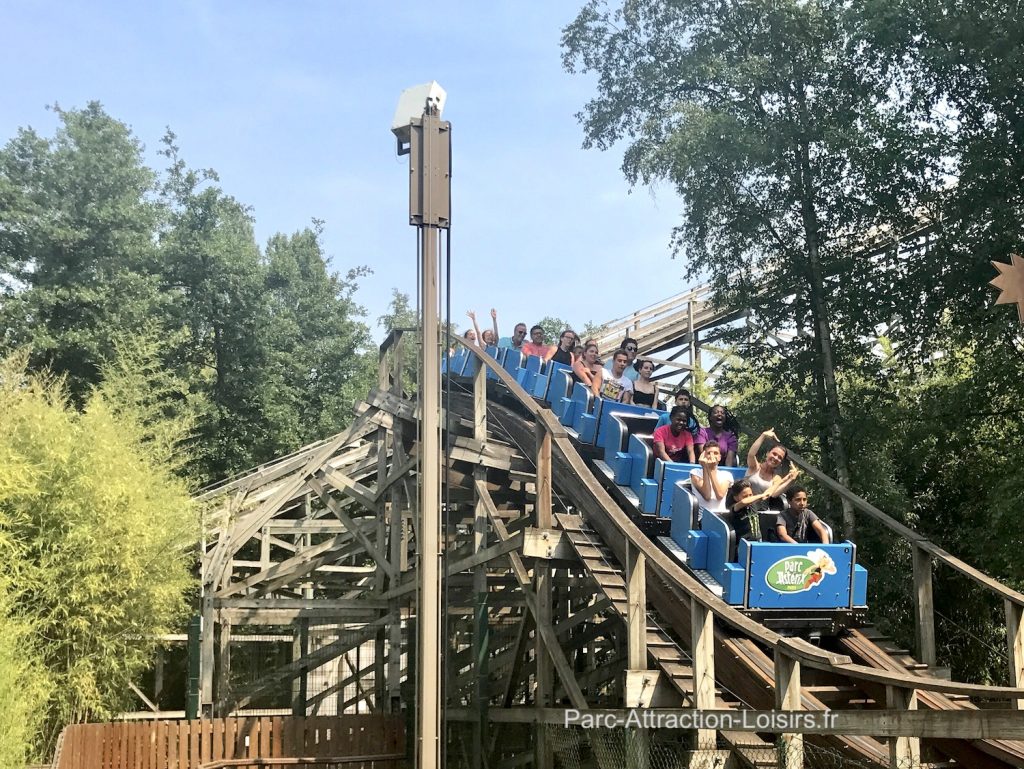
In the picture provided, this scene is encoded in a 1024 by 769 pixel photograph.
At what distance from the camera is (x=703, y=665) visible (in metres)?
7.32

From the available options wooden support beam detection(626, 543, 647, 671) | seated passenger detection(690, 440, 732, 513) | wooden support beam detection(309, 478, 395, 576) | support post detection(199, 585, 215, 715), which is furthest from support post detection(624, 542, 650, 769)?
support post detection(199, 585, 215, 715)

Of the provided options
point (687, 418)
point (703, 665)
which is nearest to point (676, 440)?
point (687, 418)

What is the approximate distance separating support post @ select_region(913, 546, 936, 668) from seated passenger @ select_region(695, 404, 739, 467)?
6.72 ft

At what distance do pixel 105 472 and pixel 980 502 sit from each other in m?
10.6

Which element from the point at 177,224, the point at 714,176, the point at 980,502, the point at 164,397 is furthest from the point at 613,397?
the point at 177,224

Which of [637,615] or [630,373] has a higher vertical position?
[630,373]

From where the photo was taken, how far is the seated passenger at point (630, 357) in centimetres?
1250

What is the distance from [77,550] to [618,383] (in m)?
5.99

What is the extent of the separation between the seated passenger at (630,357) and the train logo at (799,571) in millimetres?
4447

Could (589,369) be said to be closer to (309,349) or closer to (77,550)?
(77,550)

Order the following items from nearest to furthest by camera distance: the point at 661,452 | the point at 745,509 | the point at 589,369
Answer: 1. the point at 745,509
2. the point at 661,452
3. the point at 589,369

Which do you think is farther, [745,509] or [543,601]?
[543,601]

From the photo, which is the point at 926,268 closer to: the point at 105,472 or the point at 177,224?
the point at 105,472

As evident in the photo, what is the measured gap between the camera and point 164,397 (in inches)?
950
